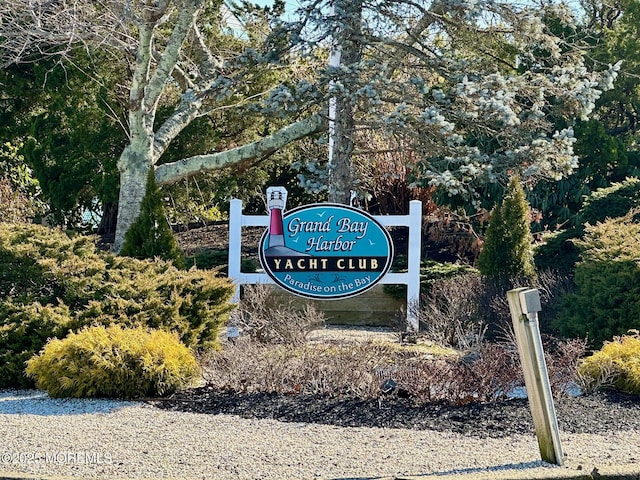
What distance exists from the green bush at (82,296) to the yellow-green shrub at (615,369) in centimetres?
344

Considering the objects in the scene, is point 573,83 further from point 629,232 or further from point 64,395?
point 64,395

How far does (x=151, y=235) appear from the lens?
11.3 metres

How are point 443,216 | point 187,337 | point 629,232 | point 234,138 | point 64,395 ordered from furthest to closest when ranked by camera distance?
point 234,138 < point 443,216 < point 629,232 < point 187,337 < point 64,395

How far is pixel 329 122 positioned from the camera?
13.3m

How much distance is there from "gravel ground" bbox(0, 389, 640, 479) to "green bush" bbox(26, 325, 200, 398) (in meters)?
0.14

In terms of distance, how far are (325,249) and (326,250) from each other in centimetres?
2

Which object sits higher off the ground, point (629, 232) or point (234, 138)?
point (234, 138)

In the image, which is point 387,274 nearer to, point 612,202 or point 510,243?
point 510,243

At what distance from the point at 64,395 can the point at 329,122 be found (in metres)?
7.49

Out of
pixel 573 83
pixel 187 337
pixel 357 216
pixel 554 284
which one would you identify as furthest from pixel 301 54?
pixel 187 337

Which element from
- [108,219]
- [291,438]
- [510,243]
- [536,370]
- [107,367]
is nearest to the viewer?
[536,370]

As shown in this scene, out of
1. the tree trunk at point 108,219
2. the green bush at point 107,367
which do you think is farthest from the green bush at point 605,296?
the tree trunk at point 108,219

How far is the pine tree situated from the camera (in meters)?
11.3

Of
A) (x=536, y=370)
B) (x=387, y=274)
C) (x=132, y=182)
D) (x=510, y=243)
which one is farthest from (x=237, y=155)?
(x=536, y=370)
